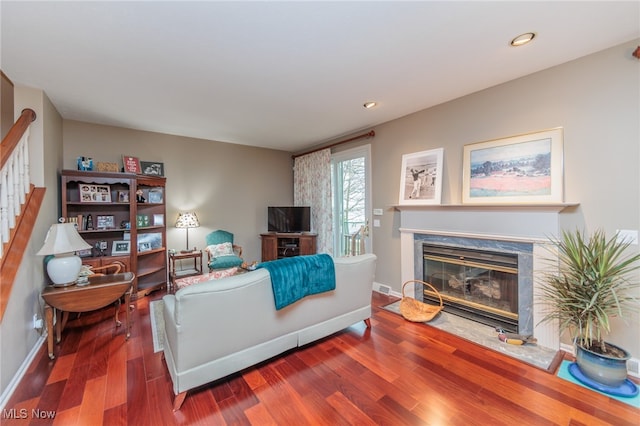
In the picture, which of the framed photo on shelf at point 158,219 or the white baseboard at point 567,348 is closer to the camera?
the white baseboard at point 567,348

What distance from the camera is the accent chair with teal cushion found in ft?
13.7

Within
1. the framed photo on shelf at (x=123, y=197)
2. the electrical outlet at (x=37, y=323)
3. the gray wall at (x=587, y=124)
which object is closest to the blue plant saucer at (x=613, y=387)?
the gray wall at (x=587, y=124)

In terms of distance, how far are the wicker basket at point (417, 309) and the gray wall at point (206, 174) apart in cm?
326

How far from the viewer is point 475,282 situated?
3.06 metres

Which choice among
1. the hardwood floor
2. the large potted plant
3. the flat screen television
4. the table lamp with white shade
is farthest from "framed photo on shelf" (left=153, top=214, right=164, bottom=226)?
the large potted plant

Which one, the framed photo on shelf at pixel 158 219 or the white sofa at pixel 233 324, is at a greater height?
the framed photo on shelf at pixel 158 219

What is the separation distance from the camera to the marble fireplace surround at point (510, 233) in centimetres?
244

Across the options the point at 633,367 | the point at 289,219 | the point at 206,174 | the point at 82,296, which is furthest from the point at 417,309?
the point at 206,174

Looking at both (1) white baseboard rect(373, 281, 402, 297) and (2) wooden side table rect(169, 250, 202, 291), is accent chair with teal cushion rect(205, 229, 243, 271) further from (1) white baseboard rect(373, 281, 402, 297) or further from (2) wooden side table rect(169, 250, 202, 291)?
(1) white baseboard rect(373, 281, 402, 297)

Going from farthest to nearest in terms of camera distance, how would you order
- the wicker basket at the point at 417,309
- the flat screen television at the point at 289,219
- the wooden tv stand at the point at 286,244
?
the flat screen television at the point at 289,219, the wooden tv stand at the point at 286,244, the wicker basket at the point at 417,309

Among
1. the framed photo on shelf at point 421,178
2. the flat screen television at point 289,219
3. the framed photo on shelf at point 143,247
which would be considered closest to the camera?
the framed photo on shelf at point 421,178

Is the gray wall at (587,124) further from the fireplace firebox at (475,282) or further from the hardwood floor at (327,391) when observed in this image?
the hardwood floor at (327,391)

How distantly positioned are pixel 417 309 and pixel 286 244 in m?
2.88

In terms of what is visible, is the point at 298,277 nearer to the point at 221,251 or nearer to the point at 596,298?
the point at 596,298
